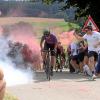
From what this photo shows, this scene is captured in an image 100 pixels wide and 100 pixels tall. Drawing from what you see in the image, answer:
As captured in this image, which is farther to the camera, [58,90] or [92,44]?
[92,44]

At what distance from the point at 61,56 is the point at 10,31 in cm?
273

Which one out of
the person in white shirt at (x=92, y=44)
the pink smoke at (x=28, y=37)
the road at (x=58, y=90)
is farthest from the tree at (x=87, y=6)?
the road at (x=58, y=90)

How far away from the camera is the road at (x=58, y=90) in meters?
12.1

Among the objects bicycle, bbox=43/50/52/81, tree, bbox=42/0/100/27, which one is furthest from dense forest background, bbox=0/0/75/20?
tree, bbox=42/0/100/27

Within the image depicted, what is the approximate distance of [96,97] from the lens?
12.1 m

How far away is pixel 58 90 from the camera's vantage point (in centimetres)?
1358

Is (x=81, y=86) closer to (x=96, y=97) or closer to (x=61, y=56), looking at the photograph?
(x=96, y=97)

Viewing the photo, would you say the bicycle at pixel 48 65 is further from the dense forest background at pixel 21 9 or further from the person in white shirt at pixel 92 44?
the dense forest background at pixel 21 9

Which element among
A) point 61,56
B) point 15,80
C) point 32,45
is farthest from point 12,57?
point 15,80

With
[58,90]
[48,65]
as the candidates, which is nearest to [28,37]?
[48,65]

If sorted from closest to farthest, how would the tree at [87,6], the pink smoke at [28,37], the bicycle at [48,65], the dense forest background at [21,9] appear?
the dense forest background at [21,9] → the bicycle at [48,65] → the pink smoke at [28,37] → the tree at [87,6]

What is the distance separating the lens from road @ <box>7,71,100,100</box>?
39.8 ft

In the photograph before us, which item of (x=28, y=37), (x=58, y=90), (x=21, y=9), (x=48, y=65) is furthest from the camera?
(x=28, y=37)

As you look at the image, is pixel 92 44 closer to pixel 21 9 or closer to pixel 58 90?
pixel 58 90
